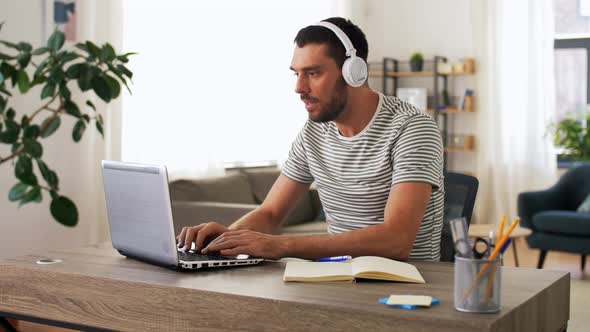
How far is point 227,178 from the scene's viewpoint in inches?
217

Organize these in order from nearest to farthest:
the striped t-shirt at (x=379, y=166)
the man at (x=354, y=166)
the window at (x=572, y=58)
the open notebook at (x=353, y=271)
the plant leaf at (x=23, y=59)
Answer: the open notebook at (x=353, y=271) → the man at (x=354, y=166) → the striped t-shirt at (x=379, y=166) → the plant leaf at (x=23, y=59) → the window at (x=572, y=58)

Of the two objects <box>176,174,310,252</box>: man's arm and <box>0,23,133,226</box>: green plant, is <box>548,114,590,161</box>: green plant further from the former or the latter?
<box>176,174,310,252</box>: man's arm

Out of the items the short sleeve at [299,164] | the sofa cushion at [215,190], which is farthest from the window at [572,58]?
the short sleeve at [299,164]

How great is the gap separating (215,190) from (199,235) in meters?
3.36

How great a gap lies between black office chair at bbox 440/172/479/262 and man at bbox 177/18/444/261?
0.45 ft

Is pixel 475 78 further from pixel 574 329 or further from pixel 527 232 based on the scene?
pixel 574 329

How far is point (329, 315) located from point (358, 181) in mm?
842

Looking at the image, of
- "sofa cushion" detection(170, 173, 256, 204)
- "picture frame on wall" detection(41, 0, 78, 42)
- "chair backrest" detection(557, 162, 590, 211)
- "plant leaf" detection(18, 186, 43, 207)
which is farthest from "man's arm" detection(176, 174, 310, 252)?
"chair backrest" detection(557, 162, 590, 211)

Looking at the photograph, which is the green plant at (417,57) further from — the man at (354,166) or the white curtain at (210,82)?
the man at (354,166)

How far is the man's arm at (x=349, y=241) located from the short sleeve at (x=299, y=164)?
1.54 ft

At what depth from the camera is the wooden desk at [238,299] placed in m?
1.34

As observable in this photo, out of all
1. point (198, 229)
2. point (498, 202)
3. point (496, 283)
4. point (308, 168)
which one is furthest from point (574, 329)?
point (498, 202)

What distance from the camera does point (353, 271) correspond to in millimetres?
1617

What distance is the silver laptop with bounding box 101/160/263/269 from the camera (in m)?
1.68
